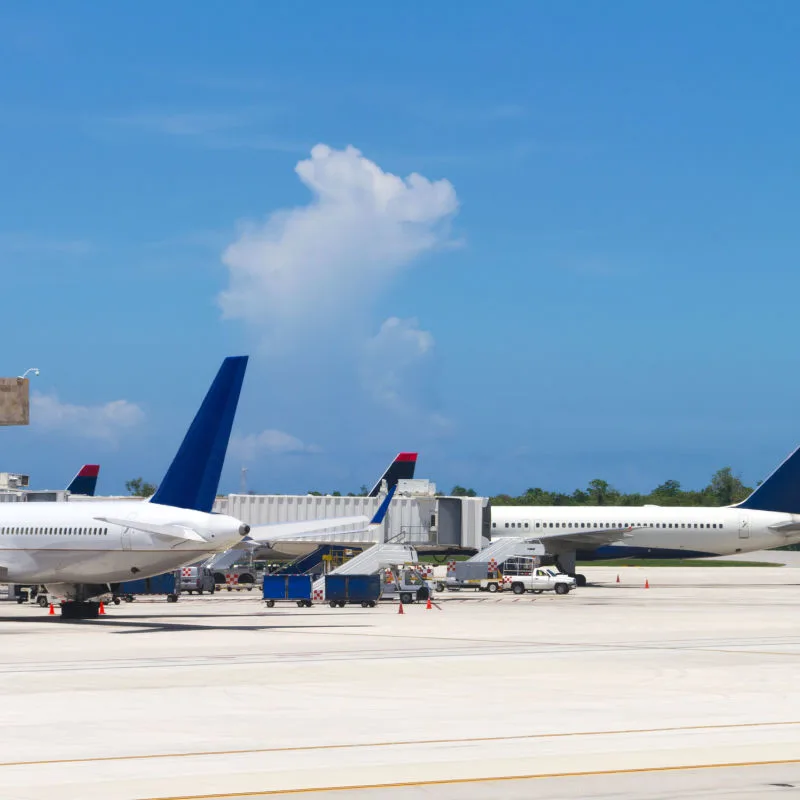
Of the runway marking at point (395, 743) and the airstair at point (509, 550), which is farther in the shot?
the airstair at point (509, 550)

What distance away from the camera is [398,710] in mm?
20391

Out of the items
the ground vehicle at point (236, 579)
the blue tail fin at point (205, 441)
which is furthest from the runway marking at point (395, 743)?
the ground vehicle at point (236, 579)

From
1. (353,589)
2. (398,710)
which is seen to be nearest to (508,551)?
(353,589)

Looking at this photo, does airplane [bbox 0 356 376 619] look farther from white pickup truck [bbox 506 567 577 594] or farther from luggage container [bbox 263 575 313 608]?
white pickup truck [bbox 506 567 577 594]

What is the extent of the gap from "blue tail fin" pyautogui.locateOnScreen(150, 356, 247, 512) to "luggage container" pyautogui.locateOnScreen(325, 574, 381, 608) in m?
13.3

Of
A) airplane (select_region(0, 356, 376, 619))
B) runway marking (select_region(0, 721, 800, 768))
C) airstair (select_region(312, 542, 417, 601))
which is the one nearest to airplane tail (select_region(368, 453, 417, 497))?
airstair (select_region(312, 542, 417, 601))

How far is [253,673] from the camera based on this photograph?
26531mm

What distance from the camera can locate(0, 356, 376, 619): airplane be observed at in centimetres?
4128

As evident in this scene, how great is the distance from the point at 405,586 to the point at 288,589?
225 inches

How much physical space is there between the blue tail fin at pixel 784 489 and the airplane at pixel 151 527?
46.5 meters

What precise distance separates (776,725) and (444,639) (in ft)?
60.5

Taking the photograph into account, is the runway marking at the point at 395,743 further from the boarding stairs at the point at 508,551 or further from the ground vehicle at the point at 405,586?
the boarding stairs at the point at 508,551

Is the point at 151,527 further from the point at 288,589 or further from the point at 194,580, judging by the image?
the point at 194,580

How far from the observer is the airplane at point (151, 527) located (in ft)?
135
